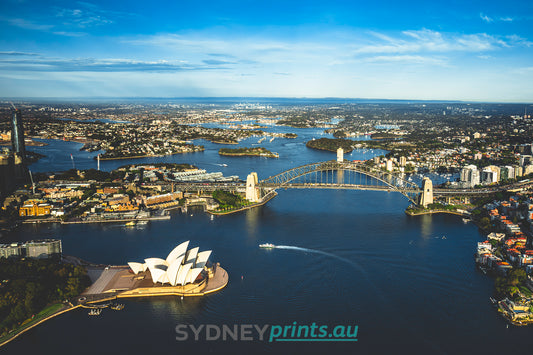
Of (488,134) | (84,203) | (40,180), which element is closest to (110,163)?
(40,180)

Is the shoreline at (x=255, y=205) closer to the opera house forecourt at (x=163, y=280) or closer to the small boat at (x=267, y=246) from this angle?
the small boat at (x=267, y=246)

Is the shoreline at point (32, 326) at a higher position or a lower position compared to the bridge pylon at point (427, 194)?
lower

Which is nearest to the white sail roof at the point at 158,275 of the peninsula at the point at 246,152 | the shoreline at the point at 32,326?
the shoreline at the point at 32,326

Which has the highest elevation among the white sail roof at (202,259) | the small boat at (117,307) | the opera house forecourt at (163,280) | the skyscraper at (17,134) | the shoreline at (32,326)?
the skyscraper at (17,134)

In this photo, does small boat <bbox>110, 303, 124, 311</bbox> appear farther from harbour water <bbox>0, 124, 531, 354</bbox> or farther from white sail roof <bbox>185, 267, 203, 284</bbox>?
white sail roof <bbox>185, 267, 203, 284</bbox>

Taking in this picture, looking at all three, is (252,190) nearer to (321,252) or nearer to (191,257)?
(321,252)

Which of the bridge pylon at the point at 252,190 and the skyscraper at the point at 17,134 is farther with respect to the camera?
the skyscraper at the point at 17,134

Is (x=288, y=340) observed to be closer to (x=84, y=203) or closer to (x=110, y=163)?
(x=84, y=203)
